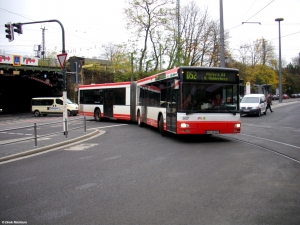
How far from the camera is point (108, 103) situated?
23.3 metres

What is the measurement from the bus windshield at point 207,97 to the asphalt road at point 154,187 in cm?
205

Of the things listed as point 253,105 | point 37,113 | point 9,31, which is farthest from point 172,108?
point 37,113

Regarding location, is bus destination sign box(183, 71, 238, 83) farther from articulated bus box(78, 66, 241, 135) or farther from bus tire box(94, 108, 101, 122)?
bus tire box(94, 108, 101, 122)

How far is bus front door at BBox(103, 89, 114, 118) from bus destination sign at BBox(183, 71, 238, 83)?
12.1 metres

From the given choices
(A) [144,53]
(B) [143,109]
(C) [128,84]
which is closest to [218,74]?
(B) [143,109]

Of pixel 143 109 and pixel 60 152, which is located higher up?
pixel 143 109

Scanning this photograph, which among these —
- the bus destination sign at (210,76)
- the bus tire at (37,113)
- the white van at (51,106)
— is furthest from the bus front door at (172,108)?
the bus tire at (37,113)

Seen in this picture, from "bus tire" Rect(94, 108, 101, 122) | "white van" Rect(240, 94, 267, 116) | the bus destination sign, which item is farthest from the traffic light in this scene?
"white van" Rect(240, 94, 267, 116)

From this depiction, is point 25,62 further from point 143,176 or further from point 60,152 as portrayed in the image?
point 143,176

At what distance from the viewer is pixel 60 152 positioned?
10.3m

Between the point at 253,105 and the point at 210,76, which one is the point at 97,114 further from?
the point at 210,76

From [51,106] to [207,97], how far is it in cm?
2822

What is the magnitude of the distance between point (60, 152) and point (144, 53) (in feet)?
93.2

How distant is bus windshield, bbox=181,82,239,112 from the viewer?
1138 centimetres
